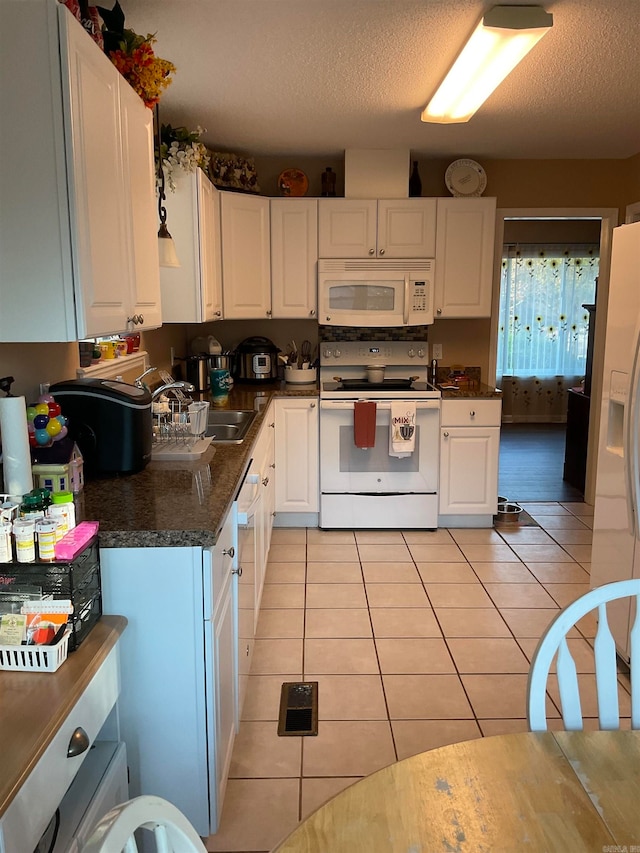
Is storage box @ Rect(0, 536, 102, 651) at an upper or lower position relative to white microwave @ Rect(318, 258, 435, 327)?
lower

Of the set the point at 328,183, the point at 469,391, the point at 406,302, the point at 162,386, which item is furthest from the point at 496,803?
the point at 328,183

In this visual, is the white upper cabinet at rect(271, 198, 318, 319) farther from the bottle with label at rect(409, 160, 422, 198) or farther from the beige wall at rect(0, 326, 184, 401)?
the beige wall at rect(0, 326, 184, 401)

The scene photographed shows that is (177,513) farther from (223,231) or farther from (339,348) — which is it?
(339,348)

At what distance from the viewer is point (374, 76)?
9.59ft

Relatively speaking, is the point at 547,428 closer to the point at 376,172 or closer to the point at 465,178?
the point at 465,178

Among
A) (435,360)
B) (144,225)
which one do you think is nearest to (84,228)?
(144,225)

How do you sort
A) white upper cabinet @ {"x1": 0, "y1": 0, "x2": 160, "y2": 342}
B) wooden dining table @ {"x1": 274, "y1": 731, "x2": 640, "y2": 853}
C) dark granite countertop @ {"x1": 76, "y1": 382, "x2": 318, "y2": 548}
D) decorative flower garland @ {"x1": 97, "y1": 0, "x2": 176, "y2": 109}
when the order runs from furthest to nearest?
decorative flower garland @ {"x1": 97, "y1": 0, "x2": 176, "y2": 109} → dark granite countertop @ {"x1": 76, "y1": 382, "x2": 318, "y2": 548} → white upper cabinet @ {"x1": 0, "y1": 0, "x2": 160, "y2": 342} → wooden dining table @ {"x1": 274, "y1": 731, "x2": 640, "y2": 853}

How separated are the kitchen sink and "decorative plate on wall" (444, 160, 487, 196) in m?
2.15

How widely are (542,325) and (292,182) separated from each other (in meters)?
4.64

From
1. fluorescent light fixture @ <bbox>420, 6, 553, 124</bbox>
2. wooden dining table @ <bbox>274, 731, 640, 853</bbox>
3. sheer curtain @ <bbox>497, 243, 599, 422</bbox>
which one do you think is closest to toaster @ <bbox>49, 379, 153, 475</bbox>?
wooden dining table @ <bbox>274, 731, 640, 853</bbox>

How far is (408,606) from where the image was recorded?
129 inches

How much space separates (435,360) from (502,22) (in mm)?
2714

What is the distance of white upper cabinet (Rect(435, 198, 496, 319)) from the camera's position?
433cm

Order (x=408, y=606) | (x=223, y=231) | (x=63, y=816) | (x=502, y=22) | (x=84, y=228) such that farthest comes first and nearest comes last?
(x=223, y=231) → (x=408, y=606) → (x=502, y=22) → (x=84, y=228) → (x=63, y=816)
